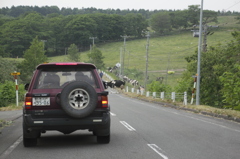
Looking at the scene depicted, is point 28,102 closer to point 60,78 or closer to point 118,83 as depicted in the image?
point 60,78

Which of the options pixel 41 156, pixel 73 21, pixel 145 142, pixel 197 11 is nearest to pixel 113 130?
pixel 145 142

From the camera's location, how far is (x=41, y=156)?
303 inches

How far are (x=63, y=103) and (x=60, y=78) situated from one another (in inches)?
34.1

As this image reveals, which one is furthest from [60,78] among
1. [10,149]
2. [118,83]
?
[118,83]

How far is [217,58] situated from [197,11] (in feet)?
421

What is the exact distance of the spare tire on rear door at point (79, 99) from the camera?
7938 mm

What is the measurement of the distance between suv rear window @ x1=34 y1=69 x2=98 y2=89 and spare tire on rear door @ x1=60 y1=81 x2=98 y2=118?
1.68 ft

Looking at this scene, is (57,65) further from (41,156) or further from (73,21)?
(73,21)


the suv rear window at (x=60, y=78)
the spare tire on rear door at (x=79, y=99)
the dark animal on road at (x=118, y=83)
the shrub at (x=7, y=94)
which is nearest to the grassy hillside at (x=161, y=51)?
the dark animal on road at (x=118, y=83)

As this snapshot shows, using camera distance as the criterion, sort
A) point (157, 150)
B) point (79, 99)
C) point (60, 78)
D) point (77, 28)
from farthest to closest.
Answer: point (77, 28) < point (60, 78) < point (157, 150) < point (79, 99)

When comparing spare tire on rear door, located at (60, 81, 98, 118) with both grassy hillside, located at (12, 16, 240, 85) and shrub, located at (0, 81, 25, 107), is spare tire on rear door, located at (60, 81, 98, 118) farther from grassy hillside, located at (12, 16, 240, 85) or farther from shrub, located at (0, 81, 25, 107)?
grassy hillside, located at (12, 16, 240, 85)

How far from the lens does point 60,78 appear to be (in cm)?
856

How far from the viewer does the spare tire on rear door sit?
7.94 meters

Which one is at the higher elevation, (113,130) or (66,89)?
(66,89)
